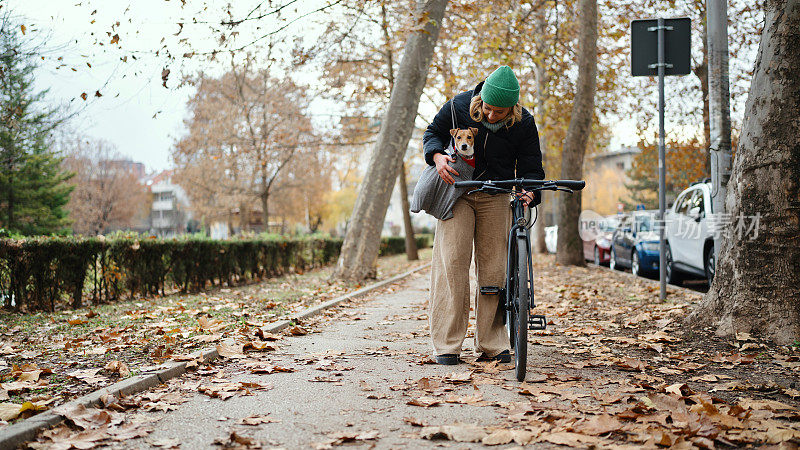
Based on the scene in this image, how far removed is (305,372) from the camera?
488 cm

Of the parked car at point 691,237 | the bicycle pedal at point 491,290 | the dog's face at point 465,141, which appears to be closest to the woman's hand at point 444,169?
the dog's face at point 465,141

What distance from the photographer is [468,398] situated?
3.92 m

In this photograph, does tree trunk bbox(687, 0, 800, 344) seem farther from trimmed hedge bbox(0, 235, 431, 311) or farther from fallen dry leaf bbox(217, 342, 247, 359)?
trimmed hedge bbox(0, 235, 431, 311)

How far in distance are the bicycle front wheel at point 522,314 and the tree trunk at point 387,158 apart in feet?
29.1

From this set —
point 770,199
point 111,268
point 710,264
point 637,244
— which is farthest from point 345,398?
point 637,244

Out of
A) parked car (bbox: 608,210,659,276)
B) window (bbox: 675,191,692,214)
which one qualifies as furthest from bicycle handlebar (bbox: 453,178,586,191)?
parked car (bbox: 608,210,659,276)

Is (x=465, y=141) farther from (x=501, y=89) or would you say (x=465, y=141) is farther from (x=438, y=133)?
(x=501, y=89)

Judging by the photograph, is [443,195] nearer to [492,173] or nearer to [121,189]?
[492,173]

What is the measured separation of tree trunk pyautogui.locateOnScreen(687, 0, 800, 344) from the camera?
17.4 ft

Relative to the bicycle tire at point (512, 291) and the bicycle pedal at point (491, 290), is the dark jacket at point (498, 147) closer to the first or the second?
the bicycle tire at point (512, 291)

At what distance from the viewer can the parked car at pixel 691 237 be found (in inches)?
427

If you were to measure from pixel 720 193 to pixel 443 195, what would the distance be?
4723 mm

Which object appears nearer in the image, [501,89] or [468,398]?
[468,398]

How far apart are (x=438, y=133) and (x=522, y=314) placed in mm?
1538
